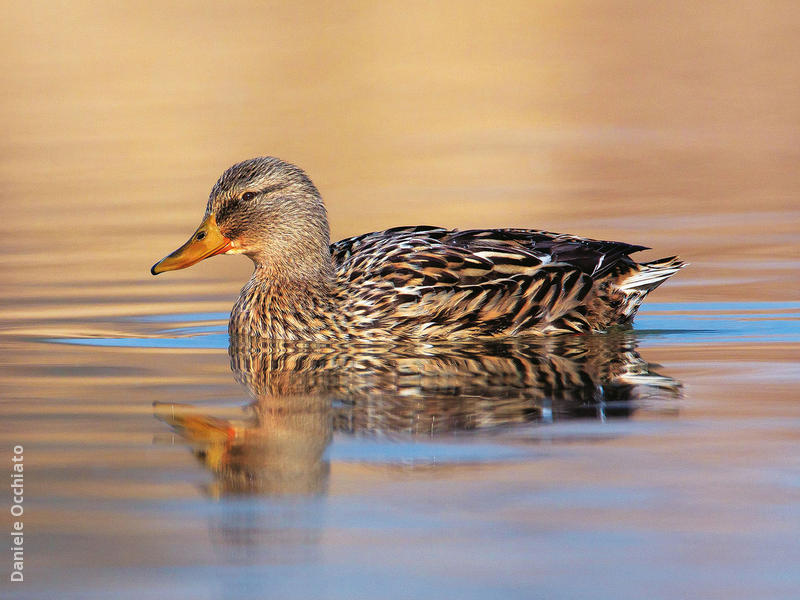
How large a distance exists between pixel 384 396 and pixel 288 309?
7.94 ft

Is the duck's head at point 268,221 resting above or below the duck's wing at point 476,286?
above

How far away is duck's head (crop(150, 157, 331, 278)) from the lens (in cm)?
1052

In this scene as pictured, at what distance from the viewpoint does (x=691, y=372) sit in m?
8.70

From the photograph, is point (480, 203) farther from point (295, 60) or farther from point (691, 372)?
point (295, 60)

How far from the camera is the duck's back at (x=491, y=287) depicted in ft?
32.8

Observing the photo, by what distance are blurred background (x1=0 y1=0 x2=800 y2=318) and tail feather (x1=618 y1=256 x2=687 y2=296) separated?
1.28 meters

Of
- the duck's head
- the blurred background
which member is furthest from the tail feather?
the duck's head

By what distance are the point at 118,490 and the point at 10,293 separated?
6.26 metres

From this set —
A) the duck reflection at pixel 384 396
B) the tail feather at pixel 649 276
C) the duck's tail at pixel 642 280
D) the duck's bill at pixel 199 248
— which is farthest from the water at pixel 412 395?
the duck's bill at pixel 199 248

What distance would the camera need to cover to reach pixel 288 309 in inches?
409

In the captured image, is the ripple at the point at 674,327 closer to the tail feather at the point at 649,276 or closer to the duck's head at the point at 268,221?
the tail feather at the point at 649,276

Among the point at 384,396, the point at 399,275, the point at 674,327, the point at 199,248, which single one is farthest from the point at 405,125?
the point at 384,396

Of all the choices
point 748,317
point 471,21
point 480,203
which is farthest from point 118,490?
point 471,21

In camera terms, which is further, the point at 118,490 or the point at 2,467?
the point at 2,467
